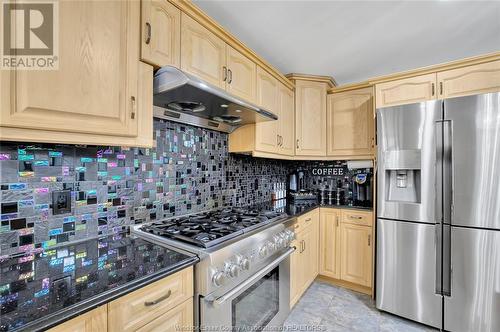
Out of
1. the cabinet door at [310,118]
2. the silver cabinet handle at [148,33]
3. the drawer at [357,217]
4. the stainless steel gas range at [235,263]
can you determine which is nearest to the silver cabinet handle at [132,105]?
the silver cabinet handle at [148,33]

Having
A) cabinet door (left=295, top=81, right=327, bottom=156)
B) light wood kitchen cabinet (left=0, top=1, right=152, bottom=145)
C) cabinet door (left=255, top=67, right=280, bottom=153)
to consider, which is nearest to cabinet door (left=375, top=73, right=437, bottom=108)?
cabinet door (left=295, top=81, right=327, bottom=156)

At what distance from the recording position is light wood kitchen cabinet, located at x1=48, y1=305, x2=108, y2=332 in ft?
2.09

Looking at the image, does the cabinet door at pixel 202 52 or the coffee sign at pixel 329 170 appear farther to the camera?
the coffee sign at pixel 329 170

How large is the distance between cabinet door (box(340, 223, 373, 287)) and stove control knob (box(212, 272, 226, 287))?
1740 mm

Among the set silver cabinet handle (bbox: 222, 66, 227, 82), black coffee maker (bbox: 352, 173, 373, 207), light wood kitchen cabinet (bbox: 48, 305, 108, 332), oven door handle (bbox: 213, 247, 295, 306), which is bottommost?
oven door handle (bbox: 213, 247, 295, 306)

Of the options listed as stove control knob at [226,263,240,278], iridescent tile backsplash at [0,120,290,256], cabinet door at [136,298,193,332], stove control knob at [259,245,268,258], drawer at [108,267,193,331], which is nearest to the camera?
drawer at [108,267,193,331]

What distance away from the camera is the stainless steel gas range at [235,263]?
1031mm

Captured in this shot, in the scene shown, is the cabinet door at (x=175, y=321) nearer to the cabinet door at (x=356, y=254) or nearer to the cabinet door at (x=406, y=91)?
the cabinet door at (x=356, y=254)

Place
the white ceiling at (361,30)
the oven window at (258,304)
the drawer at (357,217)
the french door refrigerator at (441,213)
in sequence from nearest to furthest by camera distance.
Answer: the oven window at (258,304) → the white ceiling at (361,30) → the french door refrigerator at (441,213) → the drawer at (357,217)

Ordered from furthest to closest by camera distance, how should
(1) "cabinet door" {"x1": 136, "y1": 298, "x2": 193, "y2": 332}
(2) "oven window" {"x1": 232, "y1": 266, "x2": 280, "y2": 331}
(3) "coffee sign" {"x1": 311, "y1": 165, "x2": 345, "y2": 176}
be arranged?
(3) "coffee sign" {"x1": 311, "y1": 165, "x2": 345, "y2": 176}, (2) "oven window" {"x1": 232, "y1": 266, "x2": 280, "y2": 331}, (1) "cabinet door" {"x1": 136, "y1": 298, "x2": 193, "y2": 332}

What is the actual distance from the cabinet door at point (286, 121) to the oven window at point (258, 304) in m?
1.18

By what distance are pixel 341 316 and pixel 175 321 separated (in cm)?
163

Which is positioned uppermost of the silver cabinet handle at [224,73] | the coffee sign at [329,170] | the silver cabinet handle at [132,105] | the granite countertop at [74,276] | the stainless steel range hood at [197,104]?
the silver cabinet handle at [224,73]

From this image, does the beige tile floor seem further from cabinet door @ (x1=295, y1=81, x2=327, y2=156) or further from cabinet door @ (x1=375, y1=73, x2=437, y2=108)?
cabinet door @ (x1=375, y1=73, x2=437, y2=108)
